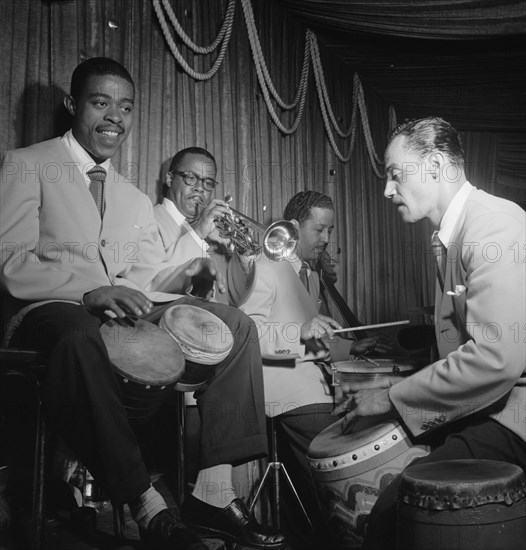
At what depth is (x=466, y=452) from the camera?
1969 millimetres

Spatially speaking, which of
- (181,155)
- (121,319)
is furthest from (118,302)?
(181,155)

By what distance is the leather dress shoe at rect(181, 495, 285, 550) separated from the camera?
7.56ft

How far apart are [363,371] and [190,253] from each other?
1159 mm

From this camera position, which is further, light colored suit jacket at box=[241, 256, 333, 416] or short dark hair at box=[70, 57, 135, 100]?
light colored suit jacket at box=[241, 256, 333, 416]

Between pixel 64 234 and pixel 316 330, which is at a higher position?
pixel 64 234

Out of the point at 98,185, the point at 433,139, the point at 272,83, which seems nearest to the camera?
the point at 433,139

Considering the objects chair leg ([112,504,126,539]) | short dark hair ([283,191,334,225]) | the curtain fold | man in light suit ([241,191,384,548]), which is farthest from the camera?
A: short dark hair ([283,191,334,225])

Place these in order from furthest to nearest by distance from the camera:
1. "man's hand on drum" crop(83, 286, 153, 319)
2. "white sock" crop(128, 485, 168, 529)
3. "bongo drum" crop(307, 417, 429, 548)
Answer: "man's hand on drum" crop(83, 286, 153, 319), "white sock" crop(128, 485, 168, 529), "bongo drum" crop(307, 417, 429, 548)

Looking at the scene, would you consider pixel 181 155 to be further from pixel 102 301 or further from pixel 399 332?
pixel 399 332

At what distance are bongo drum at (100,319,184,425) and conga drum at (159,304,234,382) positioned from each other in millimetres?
78

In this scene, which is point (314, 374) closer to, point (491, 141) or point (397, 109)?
point (397, 109)

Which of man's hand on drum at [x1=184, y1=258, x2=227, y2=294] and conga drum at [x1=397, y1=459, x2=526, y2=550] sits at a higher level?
man's hand on drum at [x1=184, y1=258, x2=227, y2=294]

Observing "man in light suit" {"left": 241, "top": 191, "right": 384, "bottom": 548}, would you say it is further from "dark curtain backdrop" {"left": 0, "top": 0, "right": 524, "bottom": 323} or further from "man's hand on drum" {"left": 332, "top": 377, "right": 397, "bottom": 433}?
"man's hand on drum" {"left": 332, "top": 377, "right": 397, "bottom": 433}

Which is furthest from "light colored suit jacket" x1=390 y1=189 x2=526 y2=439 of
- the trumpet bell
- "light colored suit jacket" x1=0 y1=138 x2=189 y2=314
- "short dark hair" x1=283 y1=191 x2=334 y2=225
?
"short dark hair" x1=283 y1=191 x2=334 y2=225
